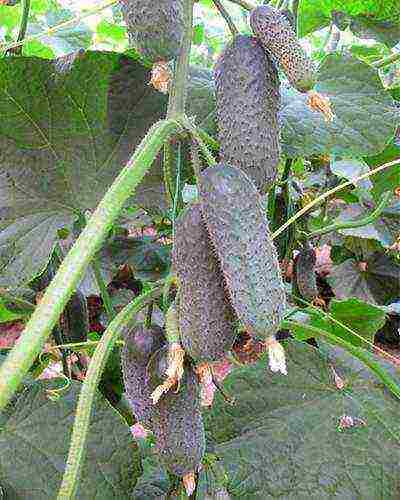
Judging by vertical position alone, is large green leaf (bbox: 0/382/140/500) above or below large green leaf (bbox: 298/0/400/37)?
below

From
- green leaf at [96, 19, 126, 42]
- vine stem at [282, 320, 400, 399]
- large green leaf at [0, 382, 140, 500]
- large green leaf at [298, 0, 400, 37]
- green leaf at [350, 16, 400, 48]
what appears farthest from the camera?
green leaf at [96, 19, 126, 42]

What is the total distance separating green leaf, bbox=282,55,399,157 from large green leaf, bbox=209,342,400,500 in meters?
0.43

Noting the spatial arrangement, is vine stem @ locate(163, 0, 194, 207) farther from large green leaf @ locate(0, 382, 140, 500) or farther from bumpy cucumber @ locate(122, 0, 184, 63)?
large green leaf @ locate(0, 382, 140, 500)

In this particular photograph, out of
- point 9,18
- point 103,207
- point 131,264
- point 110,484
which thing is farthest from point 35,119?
point 9,18

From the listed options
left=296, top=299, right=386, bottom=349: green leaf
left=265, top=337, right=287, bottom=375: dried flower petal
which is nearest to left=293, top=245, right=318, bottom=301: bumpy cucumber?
left=296, top=299, right=386, bottom=349: green leaf

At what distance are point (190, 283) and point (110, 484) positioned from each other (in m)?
0.51

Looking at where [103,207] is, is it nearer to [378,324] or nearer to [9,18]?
[378,324]

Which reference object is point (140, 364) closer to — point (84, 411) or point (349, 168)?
point (84, 411)

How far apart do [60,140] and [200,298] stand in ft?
1.86

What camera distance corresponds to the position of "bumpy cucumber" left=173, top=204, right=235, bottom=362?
3.02 ft

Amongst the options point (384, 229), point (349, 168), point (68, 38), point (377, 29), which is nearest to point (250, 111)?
point (377, 29)

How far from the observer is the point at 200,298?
0.93 metres

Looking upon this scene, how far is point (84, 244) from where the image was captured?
796 millimetres

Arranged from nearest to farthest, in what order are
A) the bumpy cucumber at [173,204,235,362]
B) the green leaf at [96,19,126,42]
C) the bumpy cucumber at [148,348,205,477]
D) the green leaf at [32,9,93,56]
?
1. the bumpy cucumber at [173,204,235,362]
2. the bumpy cucumber at [148,348,205,477]
3. the green leaf at [32,9,93,56]
4. the green leaf at [96,19,126,42]
